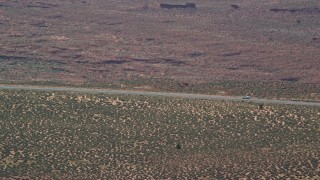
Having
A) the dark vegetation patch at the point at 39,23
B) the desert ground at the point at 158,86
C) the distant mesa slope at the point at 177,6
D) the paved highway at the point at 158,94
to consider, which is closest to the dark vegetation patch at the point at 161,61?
the desert ground at the point at 158,86

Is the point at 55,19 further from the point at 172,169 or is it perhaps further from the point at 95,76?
the point at 172,169

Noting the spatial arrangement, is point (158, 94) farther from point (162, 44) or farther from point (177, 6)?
point (177, 6)

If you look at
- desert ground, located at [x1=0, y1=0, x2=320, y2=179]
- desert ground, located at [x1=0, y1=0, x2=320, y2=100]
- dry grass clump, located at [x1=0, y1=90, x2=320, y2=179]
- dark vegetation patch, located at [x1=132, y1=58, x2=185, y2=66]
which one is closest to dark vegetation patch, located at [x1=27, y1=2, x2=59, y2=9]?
desert ground, located at [x1=0, y1=0, x2=320, y2=100]

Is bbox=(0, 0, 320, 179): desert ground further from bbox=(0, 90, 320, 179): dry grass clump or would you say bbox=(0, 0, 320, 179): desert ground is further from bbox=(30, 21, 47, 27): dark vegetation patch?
bbox=(30, 21, 47, 27): dark vegetation patch

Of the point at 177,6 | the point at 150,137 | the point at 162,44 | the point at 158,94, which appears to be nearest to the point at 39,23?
the point at 162,44

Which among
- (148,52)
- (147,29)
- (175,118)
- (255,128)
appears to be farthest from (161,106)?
(147,29)

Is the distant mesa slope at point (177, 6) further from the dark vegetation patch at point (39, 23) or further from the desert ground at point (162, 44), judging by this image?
the dark vegetation patch at point (39, 23)

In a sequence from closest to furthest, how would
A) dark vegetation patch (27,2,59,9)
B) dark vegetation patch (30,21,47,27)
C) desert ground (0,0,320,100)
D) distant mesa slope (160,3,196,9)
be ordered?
desert ground (0,0,320,100) < dark vegetation patch (30,21,47,27) < dark vegetation patch (27,2,59,9) < distant mesa slope (160,3,196,9)

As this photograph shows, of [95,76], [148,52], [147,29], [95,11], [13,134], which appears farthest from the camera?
[95,11]
